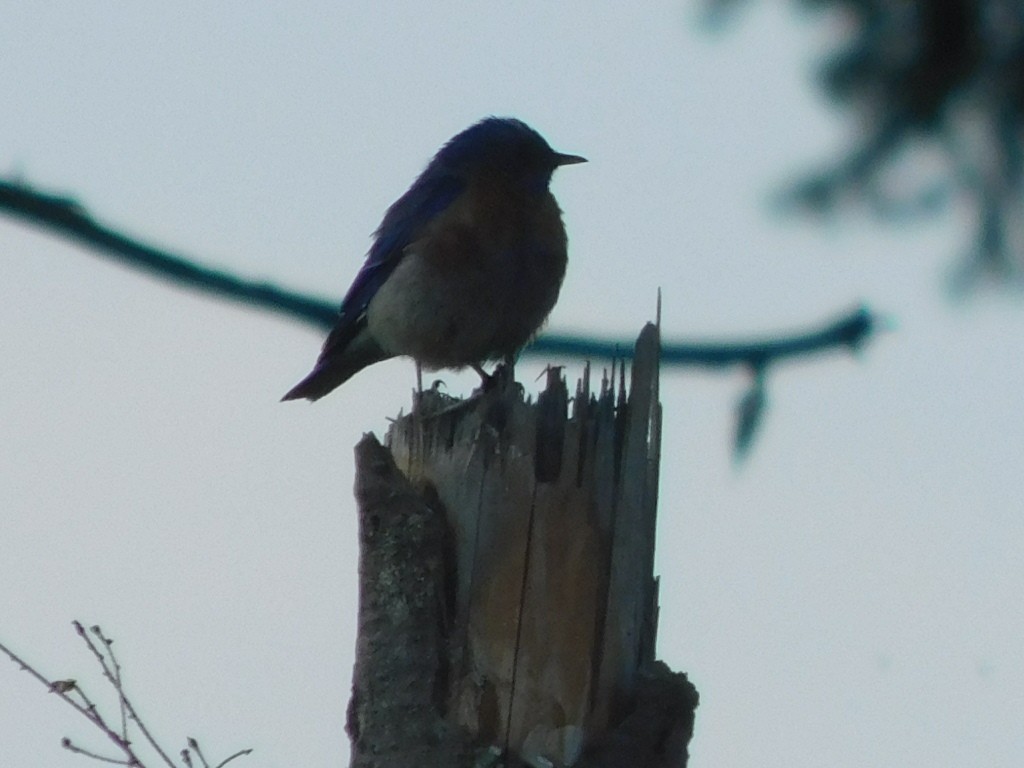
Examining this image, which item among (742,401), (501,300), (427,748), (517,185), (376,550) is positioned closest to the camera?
(742,401)

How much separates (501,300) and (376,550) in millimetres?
2844

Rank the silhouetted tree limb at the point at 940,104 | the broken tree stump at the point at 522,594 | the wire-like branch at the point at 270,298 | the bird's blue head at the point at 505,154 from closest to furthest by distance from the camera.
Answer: the wire-like branch at the point at 270,298, the silhouetted tree limb at the point at 940,104, the broken tree stump at the point at 522,594, the bird's blue head at the point at 505,154

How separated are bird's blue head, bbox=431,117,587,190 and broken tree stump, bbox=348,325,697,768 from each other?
11.4ft

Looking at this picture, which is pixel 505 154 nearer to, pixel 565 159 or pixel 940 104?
pixel 565 159

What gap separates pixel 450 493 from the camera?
3473 millimetres

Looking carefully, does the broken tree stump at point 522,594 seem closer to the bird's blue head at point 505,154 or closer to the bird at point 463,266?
the bird at point 463,266

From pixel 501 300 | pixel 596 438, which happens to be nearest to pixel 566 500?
pixel 596 438

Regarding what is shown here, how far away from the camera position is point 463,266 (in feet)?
20.7

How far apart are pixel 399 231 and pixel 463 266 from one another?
0.58 m

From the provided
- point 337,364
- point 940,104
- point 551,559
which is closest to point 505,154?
point 337,364

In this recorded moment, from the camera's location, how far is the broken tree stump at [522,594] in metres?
3.22

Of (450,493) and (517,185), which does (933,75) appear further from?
(517,185)

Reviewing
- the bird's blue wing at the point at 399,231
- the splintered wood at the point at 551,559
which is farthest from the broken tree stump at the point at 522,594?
the bird's blue wing at the point at 399,231

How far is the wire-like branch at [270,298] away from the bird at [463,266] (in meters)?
3.78
